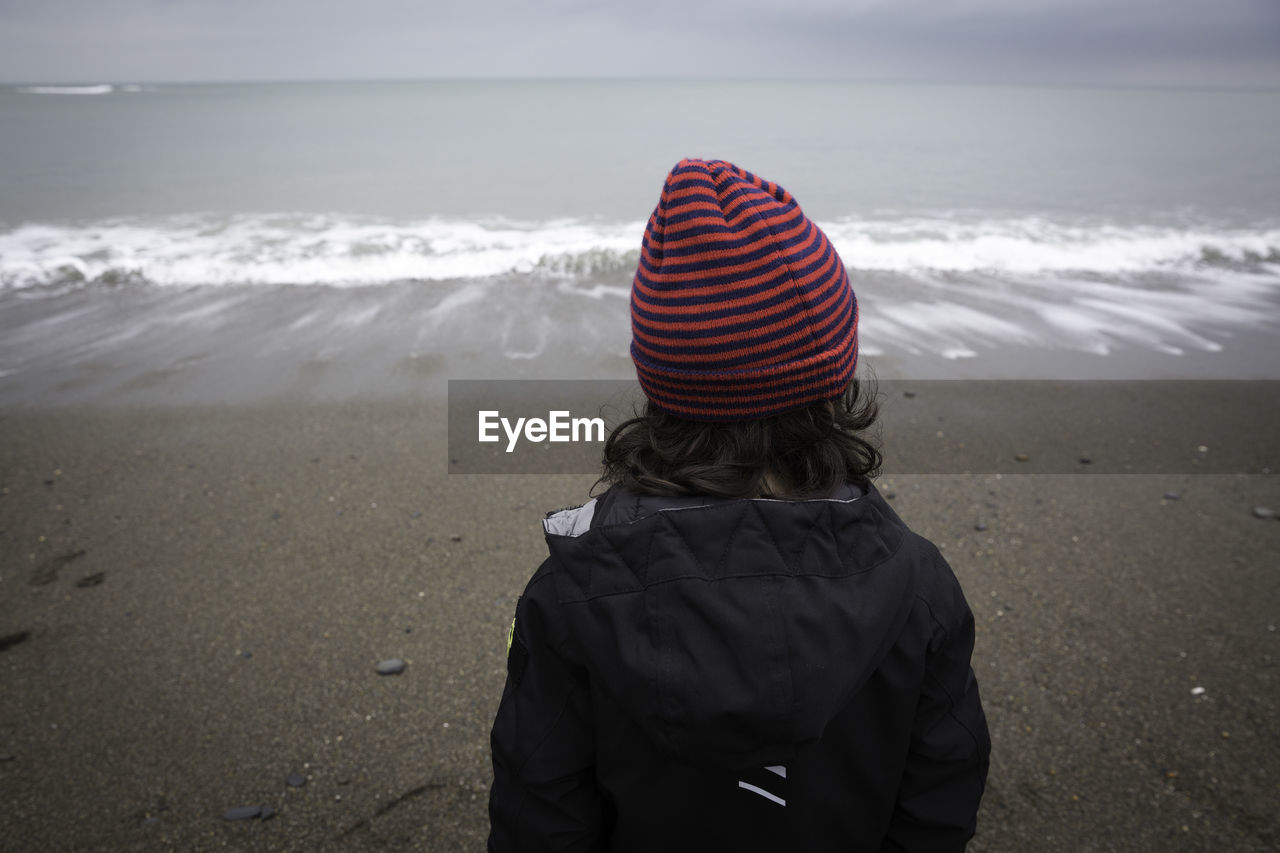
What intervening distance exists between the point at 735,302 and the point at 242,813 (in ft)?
8.24

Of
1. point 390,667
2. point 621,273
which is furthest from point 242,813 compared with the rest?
point 621,273

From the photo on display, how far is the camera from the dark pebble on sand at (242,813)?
2547 millimetres

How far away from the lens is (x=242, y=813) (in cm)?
256

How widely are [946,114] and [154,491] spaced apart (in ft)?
174

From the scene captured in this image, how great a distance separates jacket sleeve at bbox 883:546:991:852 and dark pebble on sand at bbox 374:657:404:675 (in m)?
2.23

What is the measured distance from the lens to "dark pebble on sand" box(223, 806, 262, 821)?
2547 millimetres

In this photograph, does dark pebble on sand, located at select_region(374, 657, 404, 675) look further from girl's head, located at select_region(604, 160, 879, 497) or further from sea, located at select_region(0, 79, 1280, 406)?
sea, located at select_region(0, 79, 1280, 406)

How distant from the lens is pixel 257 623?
342cm

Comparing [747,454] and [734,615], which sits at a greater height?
[747,454]

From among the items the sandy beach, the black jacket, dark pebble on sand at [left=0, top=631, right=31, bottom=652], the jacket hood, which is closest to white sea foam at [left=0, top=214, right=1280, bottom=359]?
the sandy beach

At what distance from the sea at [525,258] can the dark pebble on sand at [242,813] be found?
365cm

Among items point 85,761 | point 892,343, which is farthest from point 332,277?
point 85,761

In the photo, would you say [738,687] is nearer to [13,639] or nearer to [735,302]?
[735,302]

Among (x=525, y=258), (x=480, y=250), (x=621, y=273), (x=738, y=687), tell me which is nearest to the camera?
(x=738, y=687)
